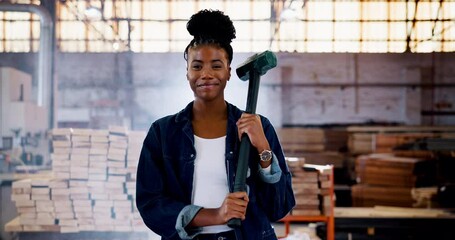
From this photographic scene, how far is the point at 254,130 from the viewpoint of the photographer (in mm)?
1381

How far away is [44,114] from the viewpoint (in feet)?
21.9

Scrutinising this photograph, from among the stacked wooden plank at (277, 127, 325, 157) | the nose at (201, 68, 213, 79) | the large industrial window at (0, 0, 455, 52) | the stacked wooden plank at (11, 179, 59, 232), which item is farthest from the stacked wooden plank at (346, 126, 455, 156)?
the nose at (201, 68, 213, 79)

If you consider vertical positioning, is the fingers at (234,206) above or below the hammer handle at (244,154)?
below

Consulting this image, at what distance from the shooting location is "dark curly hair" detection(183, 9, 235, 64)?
145cm

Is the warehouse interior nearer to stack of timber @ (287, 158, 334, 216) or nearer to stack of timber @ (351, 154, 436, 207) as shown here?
stack of timber @ (351, 154, 436, 207)

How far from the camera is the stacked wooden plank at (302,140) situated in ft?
35.0

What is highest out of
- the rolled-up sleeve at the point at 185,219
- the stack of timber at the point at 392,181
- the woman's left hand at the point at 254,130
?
the woman's left hand at the point at 254,130

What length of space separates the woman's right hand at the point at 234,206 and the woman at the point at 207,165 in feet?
0.07

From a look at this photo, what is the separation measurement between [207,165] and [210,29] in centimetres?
37

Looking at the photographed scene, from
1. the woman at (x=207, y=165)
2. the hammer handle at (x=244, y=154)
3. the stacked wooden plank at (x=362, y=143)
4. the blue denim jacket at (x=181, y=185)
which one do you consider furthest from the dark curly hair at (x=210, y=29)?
the stacked wooden plank at (x=362, y=143)

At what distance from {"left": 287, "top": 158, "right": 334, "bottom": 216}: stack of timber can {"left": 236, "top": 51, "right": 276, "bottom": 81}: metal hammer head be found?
3270 mm

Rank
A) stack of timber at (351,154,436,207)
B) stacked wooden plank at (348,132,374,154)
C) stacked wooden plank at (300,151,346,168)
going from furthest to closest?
1. stacked wooden plank at (348,132,374,154)
2. stacked wooden plank at (300,151,346,168)
3. stack of timber at (351,154,436,207)

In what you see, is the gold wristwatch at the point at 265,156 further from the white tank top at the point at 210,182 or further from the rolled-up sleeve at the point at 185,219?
the rolled-up sleeve at the point at 185,219

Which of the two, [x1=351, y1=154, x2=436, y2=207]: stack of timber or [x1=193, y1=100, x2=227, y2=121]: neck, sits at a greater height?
[x1=193, y1=100, x2=227, y2=121]: neck
